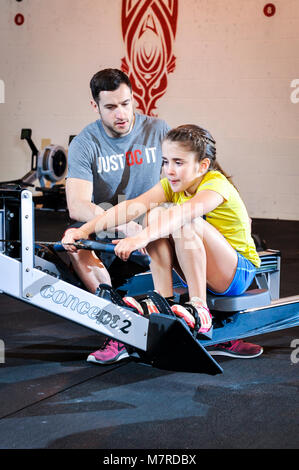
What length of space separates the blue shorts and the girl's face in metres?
0.34

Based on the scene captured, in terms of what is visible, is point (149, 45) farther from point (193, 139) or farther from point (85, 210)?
point (193, 139)

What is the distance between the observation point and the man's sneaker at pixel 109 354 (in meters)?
2.41

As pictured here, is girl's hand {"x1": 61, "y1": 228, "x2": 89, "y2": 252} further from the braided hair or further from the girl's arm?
the braided hair

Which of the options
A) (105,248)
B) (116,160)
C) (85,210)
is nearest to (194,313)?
(105,248)

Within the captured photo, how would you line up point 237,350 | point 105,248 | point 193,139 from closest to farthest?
1. point 105,248
2. point 193,139
3. point 237,350

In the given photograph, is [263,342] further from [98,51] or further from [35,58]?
[35,58]

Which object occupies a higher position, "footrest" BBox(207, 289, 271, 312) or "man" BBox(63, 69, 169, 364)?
"man" BBox(63, 69, 169, 364)

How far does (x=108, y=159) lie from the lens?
2900 mm

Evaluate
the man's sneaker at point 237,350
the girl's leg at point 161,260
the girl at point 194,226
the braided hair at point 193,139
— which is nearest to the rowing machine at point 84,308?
the girl at point 194,226

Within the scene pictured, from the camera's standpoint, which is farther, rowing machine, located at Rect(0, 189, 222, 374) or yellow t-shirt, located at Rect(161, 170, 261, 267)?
yellow t-shirt, located at Rect(161, 170, 261, 267)

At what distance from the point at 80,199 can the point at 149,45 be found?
5231 millimetres

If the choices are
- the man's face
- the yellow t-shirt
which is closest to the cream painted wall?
the man's face

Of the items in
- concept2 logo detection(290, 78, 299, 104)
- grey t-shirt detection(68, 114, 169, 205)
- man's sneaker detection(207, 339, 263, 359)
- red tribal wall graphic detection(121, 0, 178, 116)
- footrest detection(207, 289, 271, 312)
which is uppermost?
red tribal wall graphic detection(121, 0, 178, 116)

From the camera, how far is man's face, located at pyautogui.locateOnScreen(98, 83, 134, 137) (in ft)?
8.80
